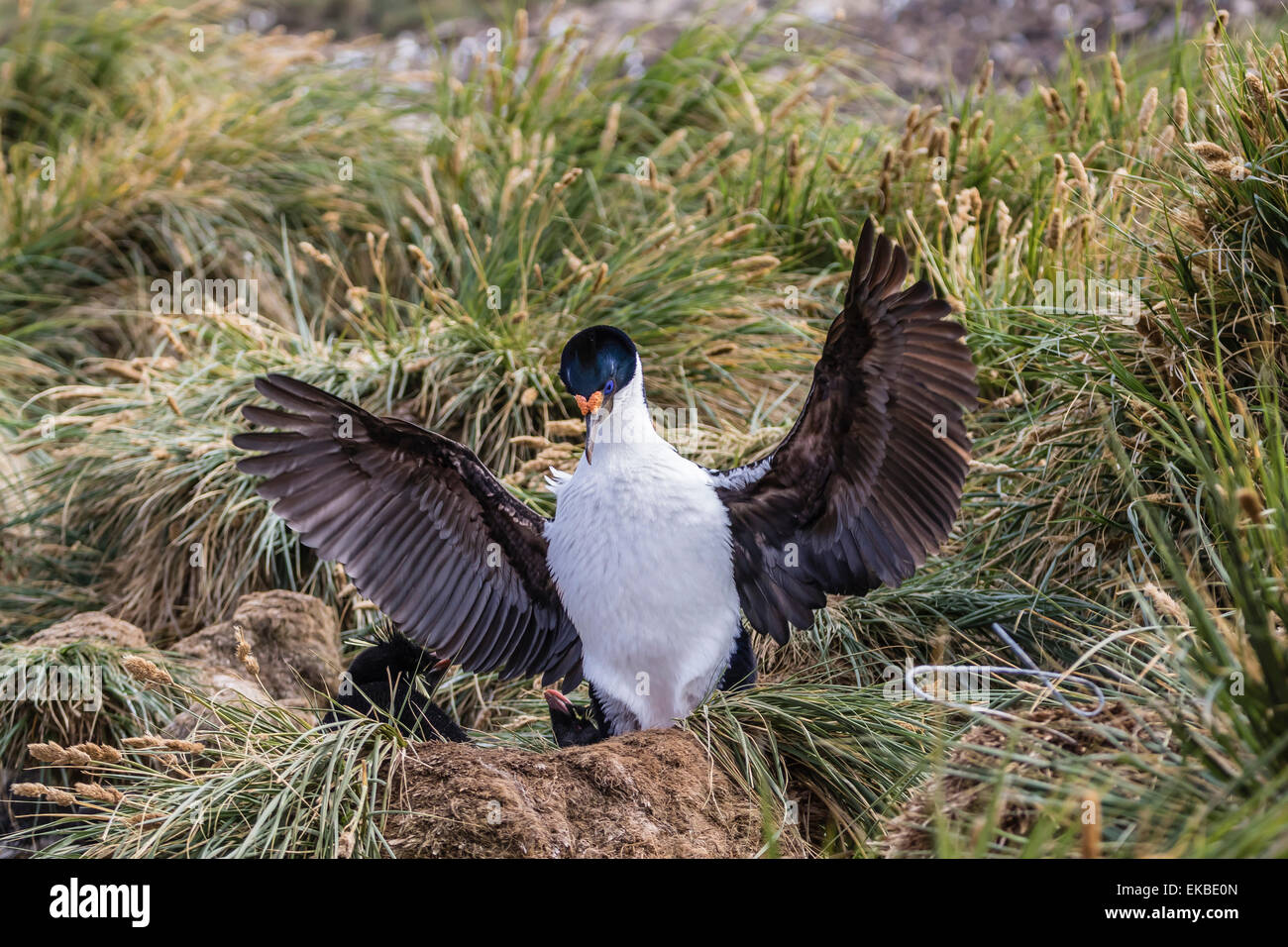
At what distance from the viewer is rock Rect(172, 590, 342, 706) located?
15.8 ft

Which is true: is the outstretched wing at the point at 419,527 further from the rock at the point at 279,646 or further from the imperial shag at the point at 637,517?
the rock at the point at 279,646

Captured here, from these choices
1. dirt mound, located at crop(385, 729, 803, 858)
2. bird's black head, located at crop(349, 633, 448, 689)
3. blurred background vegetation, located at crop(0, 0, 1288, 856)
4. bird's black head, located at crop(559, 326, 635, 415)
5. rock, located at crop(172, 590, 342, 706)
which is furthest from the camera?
rock, located at crop(172, 590, 342, 706)

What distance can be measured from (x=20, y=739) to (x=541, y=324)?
2.62 metres

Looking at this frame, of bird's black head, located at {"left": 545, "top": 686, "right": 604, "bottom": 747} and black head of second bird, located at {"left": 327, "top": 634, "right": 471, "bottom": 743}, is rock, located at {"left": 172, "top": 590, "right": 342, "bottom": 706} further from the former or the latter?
bird's black head, located at {"left": 545, "top": 686, "right": 604, "bottom": 747}

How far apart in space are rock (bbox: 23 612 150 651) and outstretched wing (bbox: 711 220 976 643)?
7.85 ft

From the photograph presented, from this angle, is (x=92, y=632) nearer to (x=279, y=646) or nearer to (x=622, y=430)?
(x=279, y=646)

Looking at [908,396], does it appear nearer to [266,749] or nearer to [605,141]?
[266,749]

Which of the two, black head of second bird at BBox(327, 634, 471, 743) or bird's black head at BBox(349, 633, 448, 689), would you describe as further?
bird's black head at BBox(349, 633, 448, 689)

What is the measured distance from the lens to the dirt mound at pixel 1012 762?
279 cm

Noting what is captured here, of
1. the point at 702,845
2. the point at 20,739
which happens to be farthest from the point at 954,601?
the point at 20,739

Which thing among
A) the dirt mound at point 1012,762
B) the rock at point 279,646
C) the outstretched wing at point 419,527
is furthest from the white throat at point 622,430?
the rock at point 279,646

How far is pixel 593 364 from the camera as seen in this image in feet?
12.3

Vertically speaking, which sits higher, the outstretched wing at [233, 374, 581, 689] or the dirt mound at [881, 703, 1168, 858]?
the outstretched wing at [233, 374, 581, 689]

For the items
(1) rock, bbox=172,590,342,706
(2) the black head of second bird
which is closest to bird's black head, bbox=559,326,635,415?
(2) the black head of second bird
